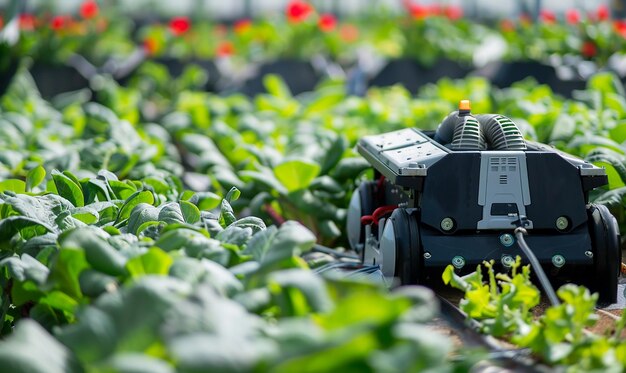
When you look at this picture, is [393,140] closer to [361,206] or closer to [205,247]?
[361,206]

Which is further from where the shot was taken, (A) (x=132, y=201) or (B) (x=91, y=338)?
(A) (x=132, y=201)

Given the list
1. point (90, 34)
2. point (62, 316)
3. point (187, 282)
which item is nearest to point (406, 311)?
point (187, 282)

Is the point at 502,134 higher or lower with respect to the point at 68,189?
higher

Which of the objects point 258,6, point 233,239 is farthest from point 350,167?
point 258,6

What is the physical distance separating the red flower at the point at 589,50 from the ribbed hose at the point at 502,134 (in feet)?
16.3

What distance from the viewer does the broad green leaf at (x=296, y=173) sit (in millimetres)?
3986

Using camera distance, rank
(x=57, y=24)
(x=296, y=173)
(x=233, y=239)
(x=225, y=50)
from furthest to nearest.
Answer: (x=225, y=50) → (x=57, y=24) → (x=296, y=173) → (x=233, y=239)

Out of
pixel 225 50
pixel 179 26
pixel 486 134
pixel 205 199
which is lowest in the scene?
pixel 225 50

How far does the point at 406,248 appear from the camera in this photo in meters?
2.91

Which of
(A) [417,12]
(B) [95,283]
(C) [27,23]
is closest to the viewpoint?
(B) [95,283]

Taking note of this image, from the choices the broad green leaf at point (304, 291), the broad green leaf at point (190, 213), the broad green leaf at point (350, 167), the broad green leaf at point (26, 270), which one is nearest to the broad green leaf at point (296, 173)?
the broad green leaf at point (350, 167)

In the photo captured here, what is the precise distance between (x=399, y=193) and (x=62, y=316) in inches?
53.0

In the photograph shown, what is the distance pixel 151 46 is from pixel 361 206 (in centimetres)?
643

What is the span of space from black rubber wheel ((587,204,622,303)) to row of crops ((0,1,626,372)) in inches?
10.1
